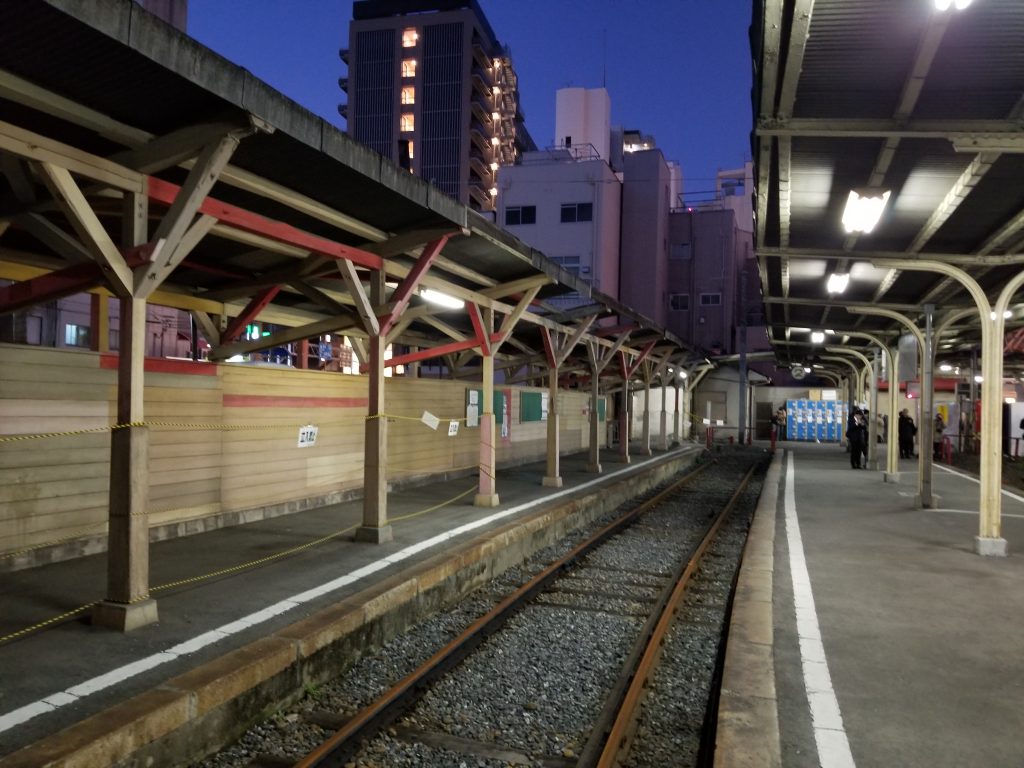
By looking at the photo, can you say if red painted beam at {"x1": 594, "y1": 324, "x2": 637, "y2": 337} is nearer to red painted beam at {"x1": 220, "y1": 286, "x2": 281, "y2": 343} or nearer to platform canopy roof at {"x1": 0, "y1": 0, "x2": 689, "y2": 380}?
platform canopy roof at {"x1": 0, "y1": 0, "x2": 689, "y2": 380}

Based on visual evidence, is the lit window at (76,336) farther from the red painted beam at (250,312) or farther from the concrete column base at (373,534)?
the concrete column base at (373,534)

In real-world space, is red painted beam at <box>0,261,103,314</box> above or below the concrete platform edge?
above

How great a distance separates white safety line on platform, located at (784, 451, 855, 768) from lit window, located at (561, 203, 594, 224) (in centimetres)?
3011

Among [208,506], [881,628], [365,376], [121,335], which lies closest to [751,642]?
[881,628]

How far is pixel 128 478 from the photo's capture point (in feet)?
15.7

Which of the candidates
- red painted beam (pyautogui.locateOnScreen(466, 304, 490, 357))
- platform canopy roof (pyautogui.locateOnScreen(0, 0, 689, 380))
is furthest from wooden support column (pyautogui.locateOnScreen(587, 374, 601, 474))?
platform canopy roof (pyautogui.locateOnScreen(0, 0, 689, 380))

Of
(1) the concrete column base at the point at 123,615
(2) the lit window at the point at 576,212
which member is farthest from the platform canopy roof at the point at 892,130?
(2) the lit window at the point at 576,212

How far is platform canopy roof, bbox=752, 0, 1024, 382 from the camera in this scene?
13.6 ft

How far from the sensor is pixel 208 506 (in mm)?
8125

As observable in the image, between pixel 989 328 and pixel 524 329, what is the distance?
8384 mm

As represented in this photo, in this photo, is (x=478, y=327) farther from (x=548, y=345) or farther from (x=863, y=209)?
(x=863, y=209)

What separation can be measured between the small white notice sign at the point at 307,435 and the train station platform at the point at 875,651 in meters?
5.80

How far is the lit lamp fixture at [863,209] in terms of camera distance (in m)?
6.43

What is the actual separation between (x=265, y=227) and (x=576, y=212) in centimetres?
3168
